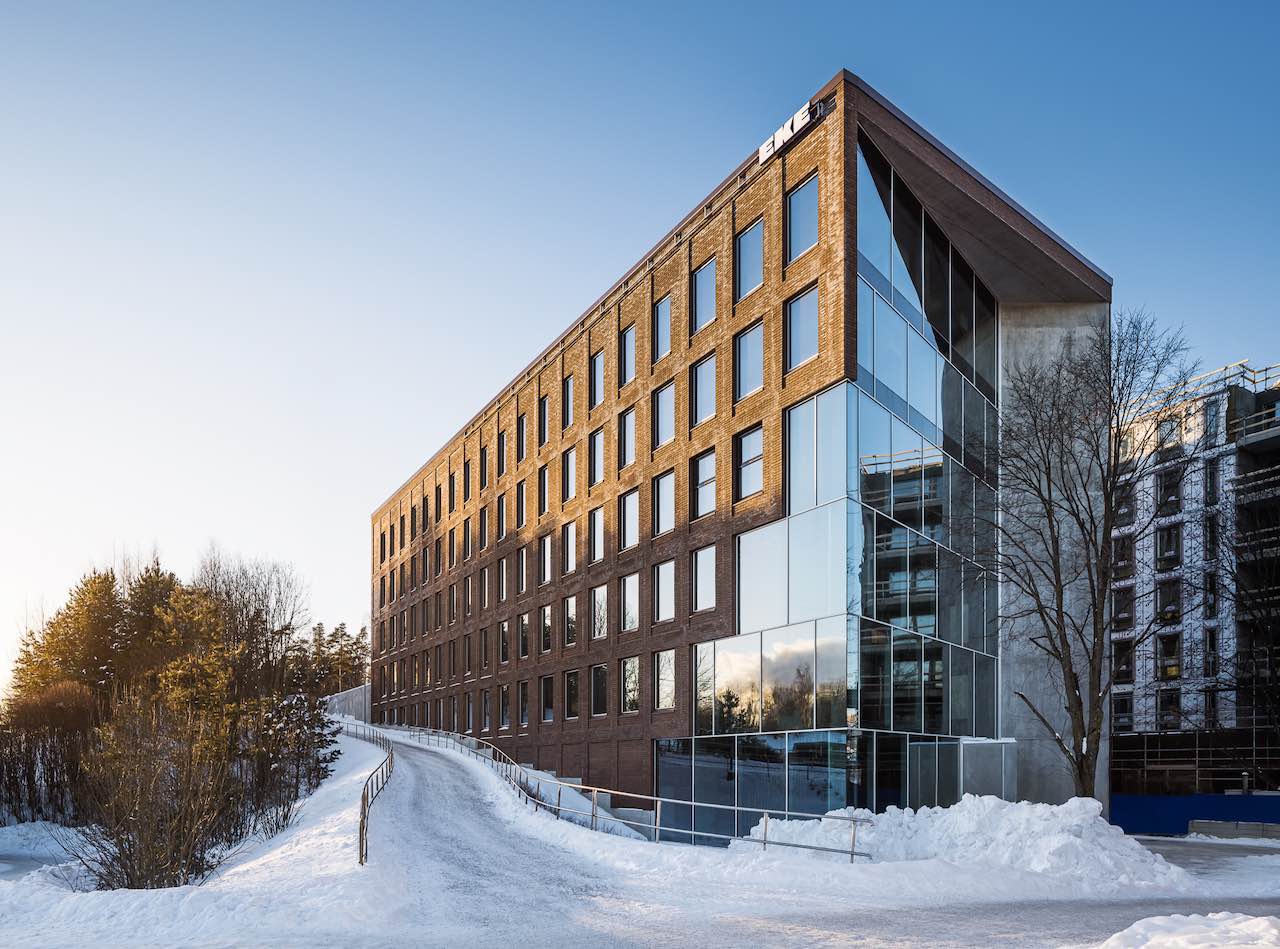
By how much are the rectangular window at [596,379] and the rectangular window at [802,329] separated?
12.4 m

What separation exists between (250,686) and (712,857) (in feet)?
79.1

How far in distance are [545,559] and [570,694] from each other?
20.1ft

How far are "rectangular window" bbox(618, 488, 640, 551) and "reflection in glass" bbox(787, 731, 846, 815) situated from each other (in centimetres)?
1137

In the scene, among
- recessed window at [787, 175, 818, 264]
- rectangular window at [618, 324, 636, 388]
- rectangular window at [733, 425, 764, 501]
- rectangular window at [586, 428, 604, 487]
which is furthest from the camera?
rectangular window at [586, 428, 604, 487]

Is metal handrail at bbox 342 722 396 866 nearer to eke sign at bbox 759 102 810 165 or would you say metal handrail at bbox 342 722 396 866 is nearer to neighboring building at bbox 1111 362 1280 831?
eke sign at bbox 759 102 810 165

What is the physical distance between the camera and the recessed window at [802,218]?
2842 cm

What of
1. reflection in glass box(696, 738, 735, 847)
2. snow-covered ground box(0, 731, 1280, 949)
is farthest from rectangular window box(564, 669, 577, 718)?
snow-covered ground box(0, 731, 1280, 949)

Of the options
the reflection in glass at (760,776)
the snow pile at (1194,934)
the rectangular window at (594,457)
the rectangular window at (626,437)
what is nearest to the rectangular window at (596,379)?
the rectangular window at (594,457)

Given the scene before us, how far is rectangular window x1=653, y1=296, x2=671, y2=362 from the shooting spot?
3591cm

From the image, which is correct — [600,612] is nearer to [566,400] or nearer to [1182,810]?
[566,400]

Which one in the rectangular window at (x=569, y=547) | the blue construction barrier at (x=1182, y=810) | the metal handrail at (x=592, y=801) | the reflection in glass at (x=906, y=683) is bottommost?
the blue construction barrier at (x=1182, y=810)

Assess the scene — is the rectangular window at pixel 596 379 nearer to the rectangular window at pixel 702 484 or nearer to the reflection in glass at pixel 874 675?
the rectangular window at pixel 702 484

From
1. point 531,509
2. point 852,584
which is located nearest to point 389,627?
point 531,509

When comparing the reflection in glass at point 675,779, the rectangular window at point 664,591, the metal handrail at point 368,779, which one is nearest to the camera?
the metal handrail at point 368,779
